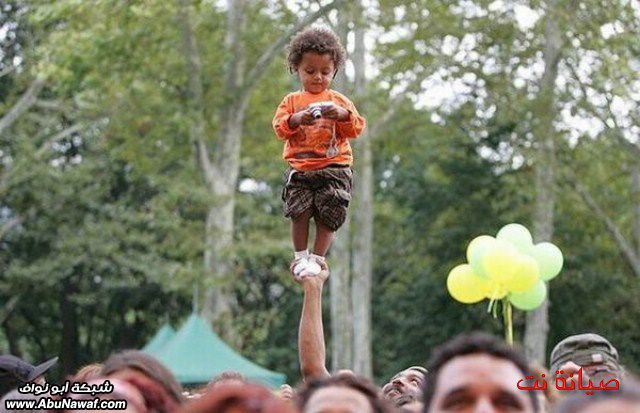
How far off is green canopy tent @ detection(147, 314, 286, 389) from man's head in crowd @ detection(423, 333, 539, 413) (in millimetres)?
16194

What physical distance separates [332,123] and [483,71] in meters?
20.9

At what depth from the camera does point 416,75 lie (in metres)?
28.8

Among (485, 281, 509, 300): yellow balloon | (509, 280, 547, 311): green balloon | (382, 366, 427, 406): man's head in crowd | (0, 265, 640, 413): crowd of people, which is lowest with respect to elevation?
(0, 265, 640, 413): crowd of people

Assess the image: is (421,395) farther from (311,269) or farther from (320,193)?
(320,193)

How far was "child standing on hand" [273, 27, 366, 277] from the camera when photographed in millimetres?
6941

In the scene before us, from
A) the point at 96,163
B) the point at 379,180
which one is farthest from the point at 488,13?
the point at 379,180

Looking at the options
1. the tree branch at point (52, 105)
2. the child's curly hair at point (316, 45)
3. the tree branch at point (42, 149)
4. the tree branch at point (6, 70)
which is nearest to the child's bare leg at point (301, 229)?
the child's curly hair at point (316, 45)

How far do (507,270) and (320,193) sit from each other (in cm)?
142

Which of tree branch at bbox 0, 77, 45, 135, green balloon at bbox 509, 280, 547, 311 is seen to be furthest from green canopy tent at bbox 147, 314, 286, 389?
green balloon at bbox 509, 280, 547, 311

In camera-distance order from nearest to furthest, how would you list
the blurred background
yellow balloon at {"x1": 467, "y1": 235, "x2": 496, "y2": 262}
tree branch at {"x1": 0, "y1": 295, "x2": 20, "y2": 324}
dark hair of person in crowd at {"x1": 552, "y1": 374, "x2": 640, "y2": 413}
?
dark hair of person in crowd at {"x1": 552, "y1": 374, "x2": 640, "y2": 413}, yellow balloon at {"x1": 467, "y1": 235, "x2": 496, "y2": 262}, the blurred background, tree branch at {"x1": 0, "y1": 295, "x2": 20, "y2": 324}

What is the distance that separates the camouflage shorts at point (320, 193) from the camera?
7078 millimetres

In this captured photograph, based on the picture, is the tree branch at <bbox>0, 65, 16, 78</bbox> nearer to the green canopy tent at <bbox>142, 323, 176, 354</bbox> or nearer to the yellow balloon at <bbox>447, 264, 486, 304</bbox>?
the green canopy tent at <bbox>142, 323, 176, 354</bbox>

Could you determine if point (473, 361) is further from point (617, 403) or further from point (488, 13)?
point (488, 13)

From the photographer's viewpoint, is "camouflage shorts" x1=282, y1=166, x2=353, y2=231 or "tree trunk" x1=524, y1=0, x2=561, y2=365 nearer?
"camouflage shorts" x1=282, y1=166, x2=353, y2=231
